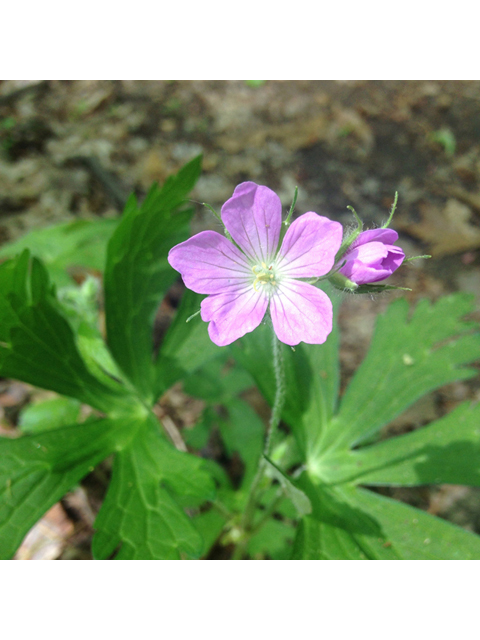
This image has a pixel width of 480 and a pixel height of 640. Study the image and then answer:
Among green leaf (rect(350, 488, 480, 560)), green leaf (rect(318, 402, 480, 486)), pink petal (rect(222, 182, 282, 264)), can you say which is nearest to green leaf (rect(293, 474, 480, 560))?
green leaf (rect(350, 488, 480, 560))

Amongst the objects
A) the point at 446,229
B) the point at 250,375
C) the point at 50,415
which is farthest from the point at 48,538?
the point at 446,229

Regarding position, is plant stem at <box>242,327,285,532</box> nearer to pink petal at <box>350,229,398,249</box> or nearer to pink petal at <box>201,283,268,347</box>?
pink petal at <box>201,283,268,347</box>

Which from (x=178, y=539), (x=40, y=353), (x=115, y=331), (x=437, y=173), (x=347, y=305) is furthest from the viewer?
(x=437, y=173)

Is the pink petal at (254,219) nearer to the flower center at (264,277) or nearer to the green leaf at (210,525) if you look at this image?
the flower center at (264,277)

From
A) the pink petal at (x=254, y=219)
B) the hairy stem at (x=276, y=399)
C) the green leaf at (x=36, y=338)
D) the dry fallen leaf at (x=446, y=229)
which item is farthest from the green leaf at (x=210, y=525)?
the dry fallen leaf at (x=446, y=229)

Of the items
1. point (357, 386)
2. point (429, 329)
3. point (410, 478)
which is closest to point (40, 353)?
point (357, 386)

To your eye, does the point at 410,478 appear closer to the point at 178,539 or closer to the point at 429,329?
the point at 429,329

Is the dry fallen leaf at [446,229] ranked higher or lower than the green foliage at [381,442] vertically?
higher
